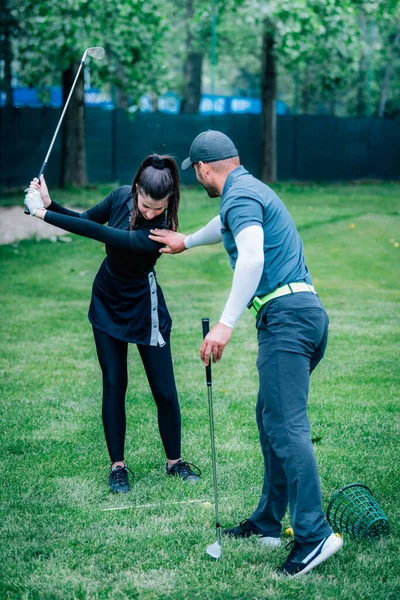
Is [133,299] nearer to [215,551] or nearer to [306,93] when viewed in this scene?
[215,551]

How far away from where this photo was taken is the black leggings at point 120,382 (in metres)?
5.09

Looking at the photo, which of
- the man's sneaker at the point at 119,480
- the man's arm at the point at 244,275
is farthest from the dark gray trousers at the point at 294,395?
the man's sneaker at the point at 119,480

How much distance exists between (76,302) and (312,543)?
7551mm

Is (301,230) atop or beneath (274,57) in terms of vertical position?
beneath

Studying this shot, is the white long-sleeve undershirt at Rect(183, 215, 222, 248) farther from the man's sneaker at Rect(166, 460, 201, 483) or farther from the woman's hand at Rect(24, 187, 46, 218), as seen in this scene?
the man's sneaker at Rect(166, 460, 201, 483)

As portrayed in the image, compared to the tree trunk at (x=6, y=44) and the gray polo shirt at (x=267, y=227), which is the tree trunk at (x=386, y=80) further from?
the gray polo shirt at (x=267, y=227)

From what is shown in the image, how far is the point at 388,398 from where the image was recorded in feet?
22.7

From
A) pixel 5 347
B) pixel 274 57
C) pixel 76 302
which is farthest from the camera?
pixel 274 57

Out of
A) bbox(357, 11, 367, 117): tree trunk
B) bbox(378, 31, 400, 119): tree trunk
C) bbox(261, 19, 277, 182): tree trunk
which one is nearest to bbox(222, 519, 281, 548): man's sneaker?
bbox(261, 19, 277, 182): tree trunk

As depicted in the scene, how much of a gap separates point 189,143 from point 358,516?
79.1ft

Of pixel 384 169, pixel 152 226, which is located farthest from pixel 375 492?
pixel 384 169

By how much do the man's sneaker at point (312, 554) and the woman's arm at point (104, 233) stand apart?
1.72 meters

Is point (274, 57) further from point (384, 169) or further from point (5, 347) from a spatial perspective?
point (5, 347)

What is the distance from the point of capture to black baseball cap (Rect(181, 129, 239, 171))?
3982mm
